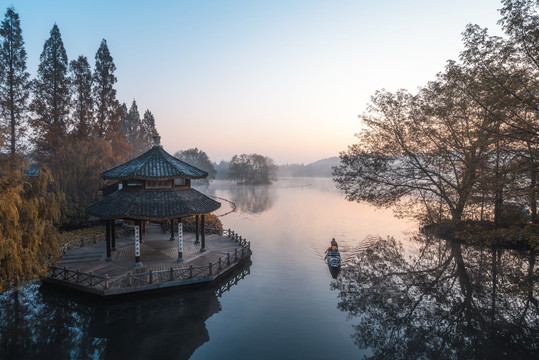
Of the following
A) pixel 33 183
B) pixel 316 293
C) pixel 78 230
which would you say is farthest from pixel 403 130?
pixel 78 230

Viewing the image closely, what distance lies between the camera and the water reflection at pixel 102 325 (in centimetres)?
1045

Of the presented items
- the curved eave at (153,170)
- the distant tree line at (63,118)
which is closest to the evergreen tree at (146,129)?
the distant tree line at (63,118)

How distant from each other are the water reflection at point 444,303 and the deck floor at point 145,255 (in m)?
9.25

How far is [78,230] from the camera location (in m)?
25.8

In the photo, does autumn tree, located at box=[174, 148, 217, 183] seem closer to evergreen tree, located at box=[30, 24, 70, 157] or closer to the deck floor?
evergreen tree, located at box=[30, 24, 70, 157]

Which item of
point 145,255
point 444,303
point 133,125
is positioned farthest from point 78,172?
point 133,125

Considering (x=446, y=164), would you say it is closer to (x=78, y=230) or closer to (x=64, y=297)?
(x=64, y=297)

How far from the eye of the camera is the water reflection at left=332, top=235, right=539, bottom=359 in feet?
36.2

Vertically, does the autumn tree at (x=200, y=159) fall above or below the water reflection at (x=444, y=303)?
above

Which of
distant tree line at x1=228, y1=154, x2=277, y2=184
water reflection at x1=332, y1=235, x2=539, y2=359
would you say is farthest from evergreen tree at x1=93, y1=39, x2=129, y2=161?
distant tree line at x1=228, y1=154, x2=277, y2=184

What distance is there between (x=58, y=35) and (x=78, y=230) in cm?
2317

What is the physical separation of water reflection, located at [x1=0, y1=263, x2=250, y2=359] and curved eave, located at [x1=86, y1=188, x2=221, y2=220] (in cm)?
452

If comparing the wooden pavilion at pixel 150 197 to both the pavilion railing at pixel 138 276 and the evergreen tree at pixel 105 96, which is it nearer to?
the pavilion railing at pixel 138 276

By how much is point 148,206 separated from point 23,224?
6.13 m
